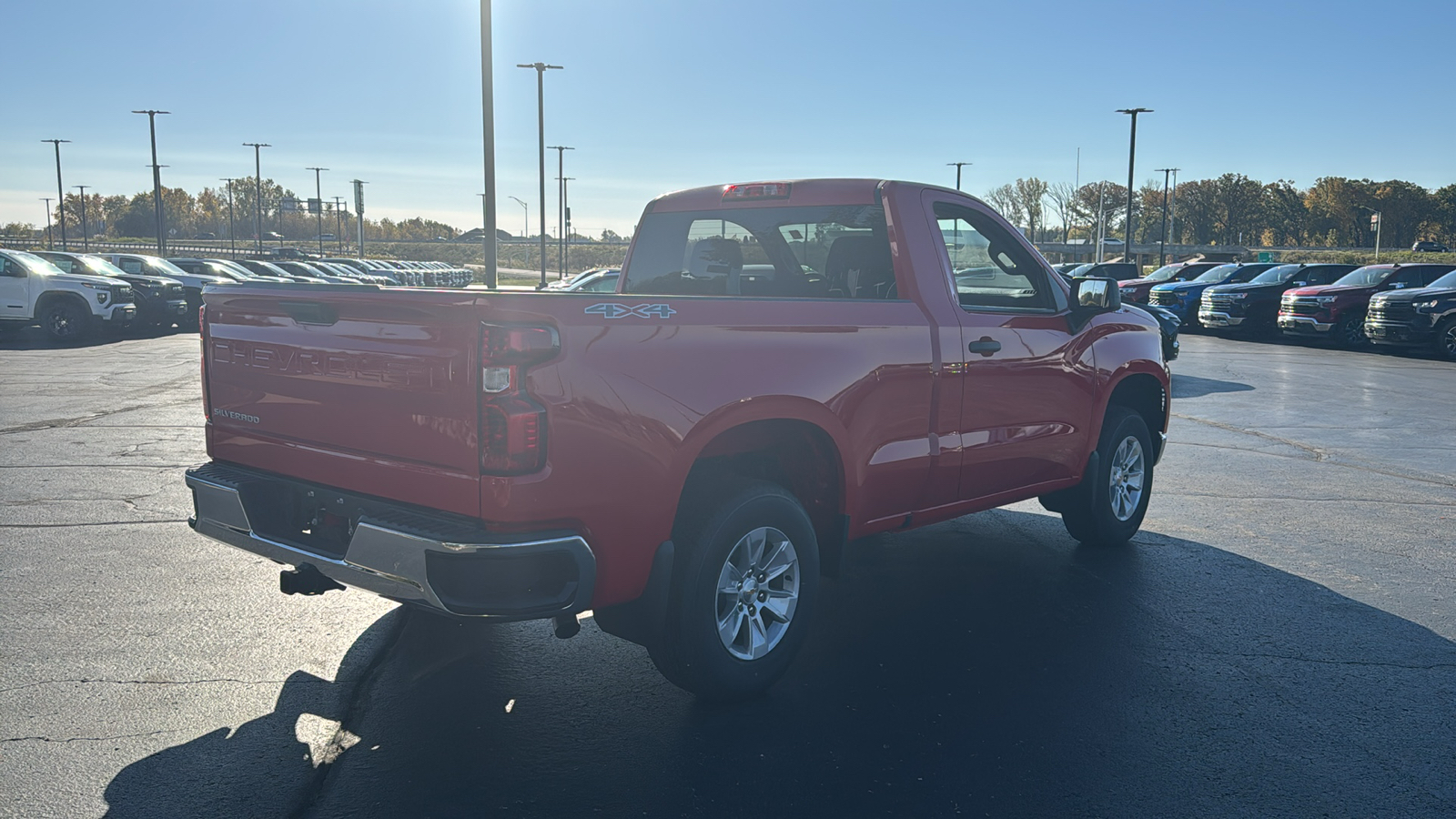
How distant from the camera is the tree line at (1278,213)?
12375cm

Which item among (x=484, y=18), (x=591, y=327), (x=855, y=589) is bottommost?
(x=855, y=589)

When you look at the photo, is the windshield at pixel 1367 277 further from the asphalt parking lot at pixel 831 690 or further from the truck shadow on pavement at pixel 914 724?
the truck shadow on pavement at pixel 914 724

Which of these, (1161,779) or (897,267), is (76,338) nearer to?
(897,267)

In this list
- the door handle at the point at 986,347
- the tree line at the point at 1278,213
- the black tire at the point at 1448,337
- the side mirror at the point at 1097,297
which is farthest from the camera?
the tree line at the point at 1278,213

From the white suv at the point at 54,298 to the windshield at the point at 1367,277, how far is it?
1042 inches

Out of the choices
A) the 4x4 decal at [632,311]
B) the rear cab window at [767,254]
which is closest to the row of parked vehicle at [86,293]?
the rear cab window at [767,254]

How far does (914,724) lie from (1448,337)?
21337 millimetres

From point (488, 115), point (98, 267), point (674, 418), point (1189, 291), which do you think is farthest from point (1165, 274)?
point (674, 418)

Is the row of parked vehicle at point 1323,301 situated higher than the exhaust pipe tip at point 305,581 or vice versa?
the row of parked vehicle at point 1323,301

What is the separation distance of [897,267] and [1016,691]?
74.9 inches

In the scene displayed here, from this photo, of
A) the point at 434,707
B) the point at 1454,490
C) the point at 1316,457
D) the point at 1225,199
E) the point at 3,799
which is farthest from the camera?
the point at 1225,199

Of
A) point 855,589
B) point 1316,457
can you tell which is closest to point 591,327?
point 855,589

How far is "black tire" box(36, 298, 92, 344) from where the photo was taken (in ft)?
70.9

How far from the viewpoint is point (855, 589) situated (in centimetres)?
566
